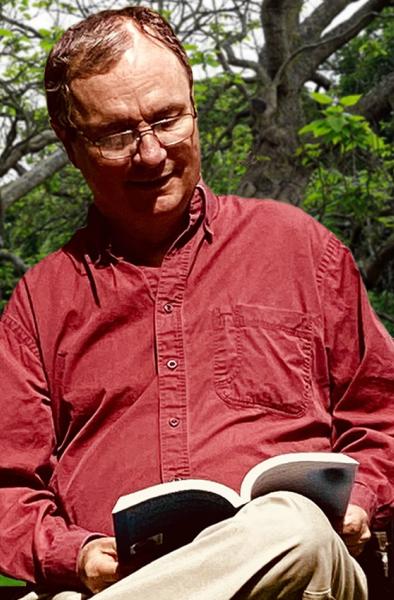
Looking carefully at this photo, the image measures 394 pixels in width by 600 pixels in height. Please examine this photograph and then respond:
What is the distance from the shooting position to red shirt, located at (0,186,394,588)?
2459 millimetres

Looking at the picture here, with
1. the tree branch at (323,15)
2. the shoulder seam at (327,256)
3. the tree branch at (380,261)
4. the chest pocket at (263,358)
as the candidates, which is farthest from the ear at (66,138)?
the tree branch at (323,15)

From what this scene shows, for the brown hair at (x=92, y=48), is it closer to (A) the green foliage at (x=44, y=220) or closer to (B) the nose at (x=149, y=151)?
(B) the nose at (x=149, y=151)

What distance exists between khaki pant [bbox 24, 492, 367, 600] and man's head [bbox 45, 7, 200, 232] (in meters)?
0.79

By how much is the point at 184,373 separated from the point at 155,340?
100 millimetres

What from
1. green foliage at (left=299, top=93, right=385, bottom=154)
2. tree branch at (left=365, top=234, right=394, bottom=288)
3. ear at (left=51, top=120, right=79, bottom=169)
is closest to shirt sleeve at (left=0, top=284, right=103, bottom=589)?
ear at (left=51, top=120, right=79, bottom=169)

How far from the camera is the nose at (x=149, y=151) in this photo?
248 centimetres

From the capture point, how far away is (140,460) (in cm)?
246

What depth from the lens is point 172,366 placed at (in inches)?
98.6

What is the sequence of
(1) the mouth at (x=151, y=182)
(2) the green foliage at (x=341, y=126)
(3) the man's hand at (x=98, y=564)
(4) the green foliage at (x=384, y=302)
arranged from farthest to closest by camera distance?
1. (4) the green foliage at (x=384, y=302)
2. (2) the green foliage at (x=341, y=126)
3. (1) the mouth at (x=151, y=182)
4. (3) the man's hand at (x=98, y=564)

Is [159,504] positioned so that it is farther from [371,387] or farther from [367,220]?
[367,220]

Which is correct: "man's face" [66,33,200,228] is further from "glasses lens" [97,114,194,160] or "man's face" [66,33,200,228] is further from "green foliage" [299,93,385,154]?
"green foliage" [299,93,385,154]

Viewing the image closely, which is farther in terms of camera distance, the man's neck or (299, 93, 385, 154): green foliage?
(299, 93, 385, 154): green foliage

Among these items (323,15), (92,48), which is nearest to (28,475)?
(92,48)

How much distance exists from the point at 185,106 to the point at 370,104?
6972 mm
